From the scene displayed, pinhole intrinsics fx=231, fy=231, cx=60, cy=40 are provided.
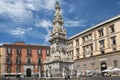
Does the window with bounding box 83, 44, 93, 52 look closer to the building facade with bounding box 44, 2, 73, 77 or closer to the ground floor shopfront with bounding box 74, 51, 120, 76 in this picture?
the ground floor shopfront with bounding box 74, 51, 120, 76

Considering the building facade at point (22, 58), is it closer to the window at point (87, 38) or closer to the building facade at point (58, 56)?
the window at point (87, 38)

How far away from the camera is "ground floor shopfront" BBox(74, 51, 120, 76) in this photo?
58.0m

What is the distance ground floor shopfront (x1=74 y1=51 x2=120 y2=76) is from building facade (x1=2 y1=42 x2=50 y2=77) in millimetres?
17458

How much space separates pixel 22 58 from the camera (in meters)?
84.5

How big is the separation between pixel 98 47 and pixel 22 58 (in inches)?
1225

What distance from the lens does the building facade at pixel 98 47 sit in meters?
59.0

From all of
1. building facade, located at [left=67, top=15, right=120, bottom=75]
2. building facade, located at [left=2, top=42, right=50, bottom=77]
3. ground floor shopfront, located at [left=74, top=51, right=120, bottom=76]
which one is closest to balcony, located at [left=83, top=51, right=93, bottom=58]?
building facade, located at [left=67, top=15, right=120, bottom=75]

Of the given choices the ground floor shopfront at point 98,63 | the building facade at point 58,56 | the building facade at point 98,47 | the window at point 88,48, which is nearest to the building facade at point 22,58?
the building facade at point 98,47

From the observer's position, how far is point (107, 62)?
199 feet

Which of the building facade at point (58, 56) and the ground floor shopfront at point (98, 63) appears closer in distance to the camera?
the building facade at point (58, 56)

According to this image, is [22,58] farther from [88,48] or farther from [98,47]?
[98,47]

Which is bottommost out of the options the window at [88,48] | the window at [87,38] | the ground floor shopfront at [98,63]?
the ground floor shopfront at [98,63]

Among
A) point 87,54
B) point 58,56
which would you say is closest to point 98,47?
point 87,54

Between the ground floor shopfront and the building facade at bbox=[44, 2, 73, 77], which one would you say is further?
the ground floor shopfront
